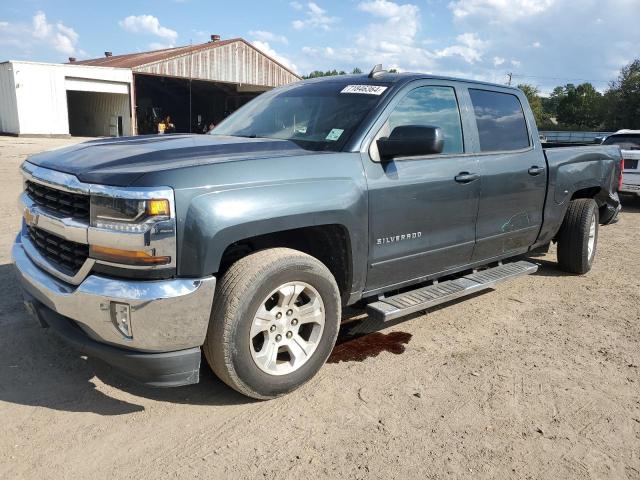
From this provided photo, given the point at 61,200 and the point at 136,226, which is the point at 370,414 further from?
the point at 61,200

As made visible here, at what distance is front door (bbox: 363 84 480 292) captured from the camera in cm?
334

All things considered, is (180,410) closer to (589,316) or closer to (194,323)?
(194,323)

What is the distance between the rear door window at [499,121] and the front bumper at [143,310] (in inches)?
106

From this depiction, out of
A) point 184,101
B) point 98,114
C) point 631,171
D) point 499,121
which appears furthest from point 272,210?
point 184,101

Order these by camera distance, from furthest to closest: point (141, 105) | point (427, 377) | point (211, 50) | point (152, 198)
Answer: point (141, 105) < point (211, 50) < point (427, 377) < point (152, 198)

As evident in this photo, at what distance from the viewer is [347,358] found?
3.57 m

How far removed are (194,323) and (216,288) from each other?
0.24 meters

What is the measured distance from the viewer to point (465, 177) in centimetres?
385

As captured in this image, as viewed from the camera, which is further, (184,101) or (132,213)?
(184,101)

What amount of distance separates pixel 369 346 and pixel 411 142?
1.51 meters

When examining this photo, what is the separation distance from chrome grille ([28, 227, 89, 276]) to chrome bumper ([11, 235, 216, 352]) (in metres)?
0.12

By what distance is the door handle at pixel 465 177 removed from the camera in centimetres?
380

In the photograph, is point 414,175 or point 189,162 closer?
point 189,162

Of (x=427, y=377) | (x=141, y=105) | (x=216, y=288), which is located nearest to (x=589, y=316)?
(x=427, y=377)
